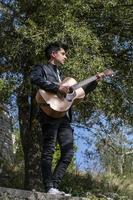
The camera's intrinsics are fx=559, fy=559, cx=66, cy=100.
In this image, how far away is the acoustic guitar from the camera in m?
6.77

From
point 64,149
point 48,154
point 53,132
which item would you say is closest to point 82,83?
point 53,132

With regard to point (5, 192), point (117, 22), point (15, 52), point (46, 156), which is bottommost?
point (5, 192)

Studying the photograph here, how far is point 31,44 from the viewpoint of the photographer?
1096 cm

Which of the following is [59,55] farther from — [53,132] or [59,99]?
[53,132]

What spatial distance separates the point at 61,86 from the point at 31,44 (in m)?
4.32

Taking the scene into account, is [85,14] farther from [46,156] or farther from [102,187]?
[46,156]

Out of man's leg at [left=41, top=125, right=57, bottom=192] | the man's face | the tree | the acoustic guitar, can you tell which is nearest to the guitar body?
the acoustic guitar

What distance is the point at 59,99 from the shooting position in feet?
22.5

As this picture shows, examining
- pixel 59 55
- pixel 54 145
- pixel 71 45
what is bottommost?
pixel 54 145

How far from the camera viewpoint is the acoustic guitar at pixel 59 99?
266 inches

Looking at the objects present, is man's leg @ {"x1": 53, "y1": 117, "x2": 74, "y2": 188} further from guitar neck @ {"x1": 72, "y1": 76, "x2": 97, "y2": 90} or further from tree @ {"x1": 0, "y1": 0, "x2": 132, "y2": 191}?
tree @ {"x1": 0, "y1": 0, "x2": 132, "y2": 191}

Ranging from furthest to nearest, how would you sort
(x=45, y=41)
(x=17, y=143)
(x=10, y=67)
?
(x=17, y=143), (x=10, y=67), (x=45, y=41)

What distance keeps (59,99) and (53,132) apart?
1.37ft

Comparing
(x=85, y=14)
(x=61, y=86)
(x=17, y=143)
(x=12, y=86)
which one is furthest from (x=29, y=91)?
(x=17, y=143)
